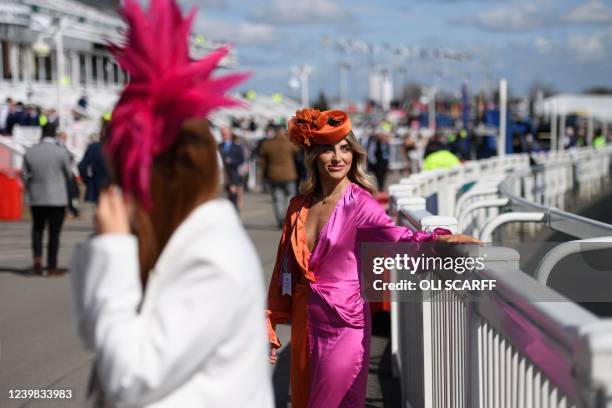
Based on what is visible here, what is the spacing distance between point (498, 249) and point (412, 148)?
107ft

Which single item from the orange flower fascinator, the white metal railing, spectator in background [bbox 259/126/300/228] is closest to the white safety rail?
the white metal railing

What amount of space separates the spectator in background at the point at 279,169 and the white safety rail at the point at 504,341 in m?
9.41

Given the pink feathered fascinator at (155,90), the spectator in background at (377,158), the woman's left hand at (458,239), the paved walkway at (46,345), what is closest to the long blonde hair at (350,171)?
the woman's left hand at (458,239)

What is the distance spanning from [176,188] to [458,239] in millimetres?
1720

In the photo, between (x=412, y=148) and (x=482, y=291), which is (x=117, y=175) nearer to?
(x=482, y=291)

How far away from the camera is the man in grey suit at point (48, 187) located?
1110cm

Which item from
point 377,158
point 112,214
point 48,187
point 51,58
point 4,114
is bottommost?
point 377,158

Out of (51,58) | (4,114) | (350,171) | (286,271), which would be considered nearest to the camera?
(286,271)

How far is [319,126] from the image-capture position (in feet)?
14.7


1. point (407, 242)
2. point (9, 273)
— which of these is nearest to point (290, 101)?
point (9, 273)

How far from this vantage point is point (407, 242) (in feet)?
13.4

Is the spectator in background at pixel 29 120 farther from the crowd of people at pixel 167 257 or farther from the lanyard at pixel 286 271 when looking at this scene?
the crowd of people at pixel 167 257

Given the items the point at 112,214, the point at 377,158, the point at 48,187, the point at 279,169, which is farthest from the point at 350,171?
the point at 377,158

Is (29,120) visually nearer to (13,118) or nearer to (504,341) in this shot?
(13,118)
